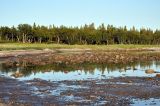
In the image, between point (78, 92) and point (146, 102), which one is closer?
point (146, 102)

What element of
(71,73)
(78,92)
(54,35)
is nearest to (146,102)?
(78,92)

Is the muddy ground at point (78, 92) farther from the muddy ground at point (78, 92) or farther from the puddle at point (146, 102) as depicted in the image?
the puddle at point (146, 102)

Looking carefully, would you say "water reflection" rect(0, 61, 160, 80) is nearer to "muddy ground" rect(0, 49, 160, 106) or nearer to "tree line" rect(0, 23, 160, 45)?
"muddy ground" rect(0, 49, 160, 106)

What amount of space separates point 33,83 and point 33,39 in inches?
5787

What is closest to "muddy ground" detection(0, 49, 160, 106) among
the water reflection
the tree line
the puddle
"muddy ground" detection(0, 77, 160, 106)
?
"muddy ground" detection(0, 77, 160, 106)

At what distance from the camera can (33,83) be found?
34.6 meters

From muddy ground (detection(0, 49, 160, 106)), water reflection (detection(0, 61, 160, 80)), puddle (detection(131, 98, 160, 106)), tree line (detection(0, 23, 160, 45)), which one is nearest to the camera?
puddle (detection(131, 98, 160, 106))

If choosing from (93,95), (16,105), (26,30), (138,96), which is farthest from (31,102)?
(26,30)

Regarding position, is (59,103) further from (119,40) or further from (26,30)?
(119,40)

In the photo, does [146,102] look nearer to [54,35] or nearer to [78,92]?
[78,92]

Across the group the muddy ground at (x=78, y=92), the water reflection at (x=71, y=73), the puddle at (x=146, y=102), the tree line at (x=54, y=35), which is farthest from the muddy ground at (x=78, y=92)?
the tree line at (x=54, y=35)

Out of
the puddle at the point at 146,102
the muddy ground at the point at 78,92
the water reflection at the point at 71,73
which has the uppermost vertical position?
the water reflection at the point at 71,73

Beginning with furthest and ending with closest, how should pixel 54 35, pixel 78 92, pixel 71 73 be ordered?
pixel 54 35
pixel 71 73
pixel 78 92

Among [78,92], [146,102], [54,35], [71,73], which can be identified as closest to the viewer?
[146,102]
